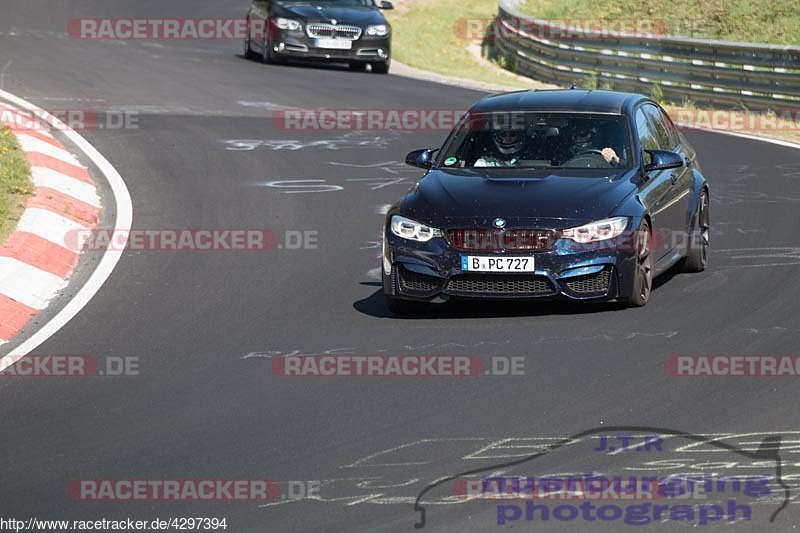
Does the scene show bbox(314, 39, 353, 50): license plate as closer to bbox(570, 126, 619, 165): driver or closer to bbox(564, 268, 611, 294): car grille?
bbox(570, 126, 619, 165): driver

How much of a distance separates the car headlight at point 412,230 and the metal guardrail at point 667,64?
1314cm

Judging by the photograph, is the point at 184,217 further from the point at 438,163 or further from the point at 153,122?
the point at 153,122

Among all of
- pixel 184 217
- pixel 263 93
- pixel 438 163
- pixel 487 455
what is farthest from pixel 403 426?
pixel 263 93

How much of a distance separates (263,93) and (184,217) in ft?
31.7

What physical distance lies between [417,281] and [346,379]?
172 centimetres

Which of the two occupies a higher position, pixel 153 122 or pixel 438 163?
pixel 438 163

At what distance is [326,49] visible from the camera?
2750cm

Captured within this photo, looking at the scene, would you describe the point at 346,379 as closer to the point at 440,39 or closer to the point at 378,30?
the point at 378,30

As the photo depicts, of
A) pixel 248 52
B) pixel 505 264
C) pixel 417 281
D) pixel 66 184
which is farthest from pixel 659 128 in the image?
pixel 248 52

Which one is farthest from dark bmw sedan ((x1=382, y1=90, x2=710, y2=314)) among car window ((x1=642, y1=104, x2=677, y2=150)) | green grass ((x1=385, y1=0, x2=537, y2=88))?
green grass ((x1=385, y1=0, x2=537, y2=88))

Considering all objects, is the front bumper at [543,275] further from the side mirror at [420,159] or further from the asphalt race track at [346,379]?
the side mirror at [420,159]

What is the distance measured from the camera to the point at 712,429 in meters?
7.56

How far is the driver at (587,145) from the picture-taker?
11242mm

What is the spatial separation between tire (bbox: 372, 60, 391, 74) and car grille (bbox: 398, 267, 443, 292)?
58.2 ft
